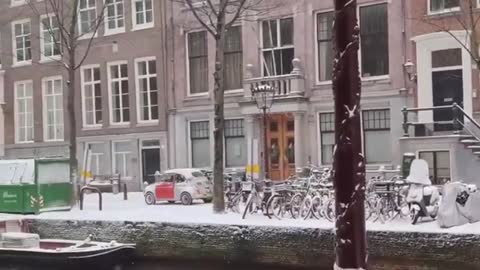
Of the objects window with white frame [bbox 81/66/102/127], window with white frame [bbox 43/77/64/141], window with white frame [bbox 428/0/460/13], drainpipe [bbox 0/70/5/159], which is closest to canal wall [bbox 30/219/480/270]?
window with white frame [bbox 428/0/460/13]

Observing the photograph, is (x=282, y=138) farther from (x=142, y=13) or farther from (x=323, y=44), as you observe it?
(x=142, y=13)

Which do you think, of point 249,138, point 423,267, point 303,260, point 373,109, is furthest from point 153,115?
point 423,267

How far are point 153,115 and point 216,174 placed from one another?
44.4 ft

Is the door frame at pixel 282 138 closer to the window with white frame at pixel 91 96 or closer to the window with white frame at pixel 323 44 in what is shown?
the window with white frame at pixel 323 44

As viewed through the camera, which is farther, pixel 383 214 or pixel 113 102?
pixel 113 102

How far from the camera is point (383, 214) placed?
16141 mm

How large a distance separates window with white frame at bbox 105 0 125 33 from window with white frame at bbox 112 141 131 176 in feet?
17.5

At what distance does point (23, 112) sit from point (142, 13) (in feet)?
31.8

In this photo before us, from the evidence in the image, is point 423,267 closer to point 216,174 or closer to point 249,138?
point 216,174

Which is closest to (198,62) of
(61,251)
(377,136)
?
(377,136)

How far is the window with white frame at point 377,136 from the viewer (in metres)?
26.0

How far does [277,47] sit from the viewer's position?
28703mm

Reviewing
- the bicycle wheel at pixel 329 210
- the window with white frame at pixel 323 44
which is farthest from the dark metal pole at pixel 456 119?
the window with white frame at pixel 323 44

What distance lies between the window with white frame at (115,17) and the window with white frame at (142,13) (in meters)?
0.72
